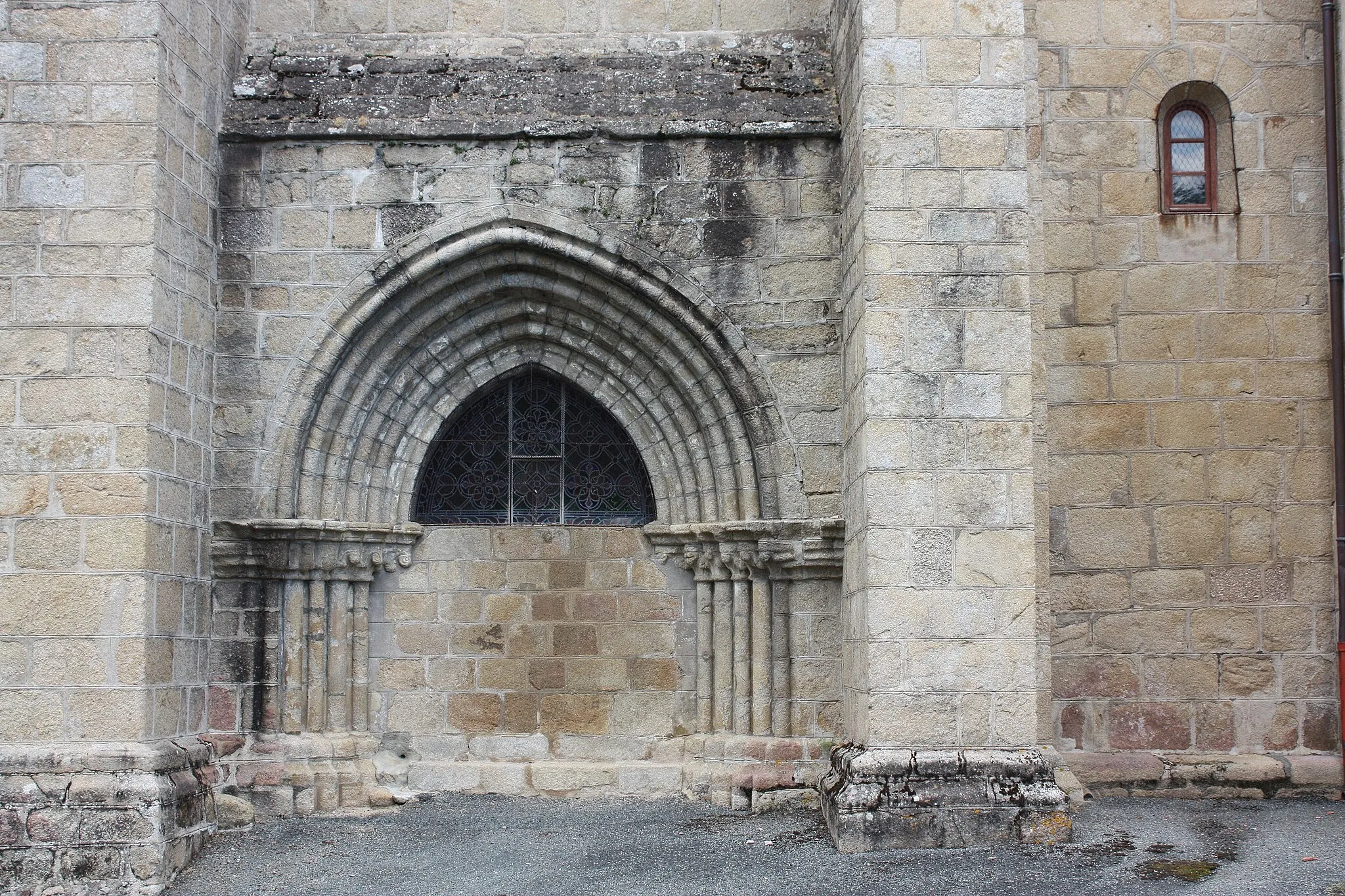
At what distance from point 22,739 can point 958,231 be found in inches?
178

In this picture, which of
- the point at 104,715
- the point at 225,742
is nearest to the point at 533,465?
the point at 225,742

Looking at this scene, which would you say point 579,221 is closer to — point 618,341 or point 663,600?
point 618,341

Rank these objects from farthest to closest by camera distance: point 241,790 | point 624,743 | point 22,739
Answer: point 624,743
point 241,790
point 22,739

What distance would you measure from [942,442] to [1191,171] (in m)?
2.37

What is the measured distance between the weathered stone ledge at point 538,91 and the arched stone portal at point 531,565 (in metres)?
0.57

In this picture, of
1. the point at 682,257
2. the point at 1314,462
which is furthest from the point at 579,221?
the point at 1314,462

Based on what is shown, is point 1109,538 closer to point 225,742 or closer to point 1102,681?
point 1102,681

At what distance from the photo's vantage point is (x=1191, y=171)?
7039mm

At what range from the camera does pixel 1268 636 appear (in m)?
6.75

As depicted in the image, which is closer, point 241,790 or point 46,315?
point 46,315

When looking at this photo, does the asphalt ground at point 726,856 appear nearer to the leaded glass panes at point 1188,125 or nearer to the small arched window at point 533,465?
the small arched window at point 533,465

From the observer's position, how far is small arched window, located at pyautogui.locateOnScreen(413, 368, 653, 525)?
721 cm

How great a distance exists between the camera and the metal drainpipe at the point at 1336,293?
21.9 ft

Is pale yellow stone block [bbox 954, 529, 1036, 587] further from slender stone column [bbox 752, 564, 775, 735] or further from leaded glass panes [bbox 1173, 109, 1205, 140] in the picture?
leaded glass panes [bbox 1173, 109, 1205, 140]
